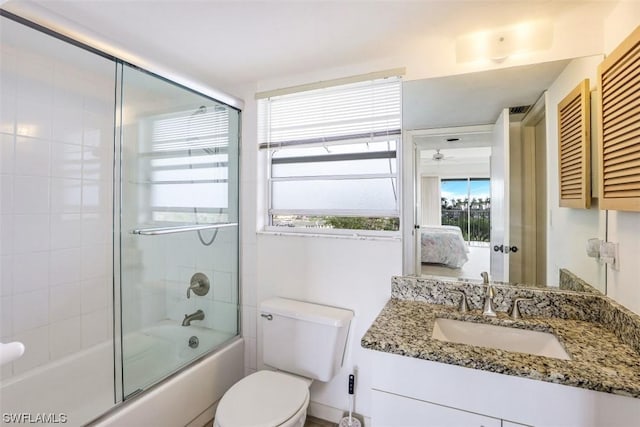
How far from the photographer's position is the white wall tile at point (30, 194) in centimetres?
153

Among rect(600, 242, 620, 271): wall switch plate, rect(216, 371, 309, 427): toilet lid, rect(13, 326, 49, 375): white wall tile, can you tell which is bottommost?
rect(216, 371, 309, 427): toilet lid

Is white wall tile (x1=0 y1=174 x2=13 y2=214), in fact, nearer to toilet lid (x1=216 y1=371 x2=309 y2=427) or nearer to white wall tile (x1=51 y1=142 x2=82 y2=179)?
white wall tile (x1=51 y1=142 x2=82 y2=179)

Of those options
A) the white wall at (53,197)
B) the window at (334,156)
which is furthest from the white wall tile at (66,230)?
the window at (334,156)

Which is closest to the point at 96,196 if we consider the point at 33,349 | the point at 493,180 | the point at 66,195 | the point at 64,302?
the point at 66,195

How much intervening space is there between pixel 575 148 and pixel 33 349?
9.24ft

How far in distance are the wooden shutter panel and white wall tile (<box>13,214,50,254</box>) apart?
2624 mm

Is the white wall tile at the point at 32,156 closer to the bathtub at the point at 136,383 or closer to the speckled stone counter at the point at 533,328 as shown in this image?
the bathtub at the point at 136,383

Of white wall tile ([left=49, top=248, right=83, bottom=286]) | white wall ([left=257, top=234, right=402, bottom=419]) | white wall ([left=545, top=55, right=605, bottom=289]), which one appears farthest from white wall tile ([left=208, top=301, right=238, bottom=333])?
white wall ([left=545, top=55, right=605, bottom=289])

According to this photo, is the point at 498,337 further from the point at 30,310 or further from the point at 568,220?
the point at 30,310

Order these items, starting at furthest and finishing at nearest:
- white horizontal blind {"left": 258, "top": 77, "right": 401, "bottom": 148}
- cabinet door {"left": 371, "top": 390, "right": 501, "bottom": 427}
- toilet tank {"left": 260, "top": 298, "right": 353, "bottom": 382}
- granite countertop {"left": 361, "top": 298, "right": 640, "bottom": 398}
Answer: white horizontal blind {"left": 258, "top": 77, "right": 401, "bottom": 148} → toilet tank {"left": 260, "top": 298, "right": 353, "bottom": 382} → cabinet door {"left": 371, "top": 390, "right": 501, "bottom": 427} → granite countertop {"left": 361, "top": 298, "right": 640, "bottom": 398}

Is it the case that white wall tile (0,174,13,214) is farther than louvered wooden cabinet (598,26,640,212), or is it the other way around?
white wall tile (0,174,13,214)

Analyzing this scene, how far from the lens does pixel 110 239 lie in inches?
75.3

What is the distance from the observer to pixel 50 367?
161 centimetres

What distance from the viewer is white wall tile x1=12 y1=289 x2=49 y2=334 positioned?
5.04 feet
